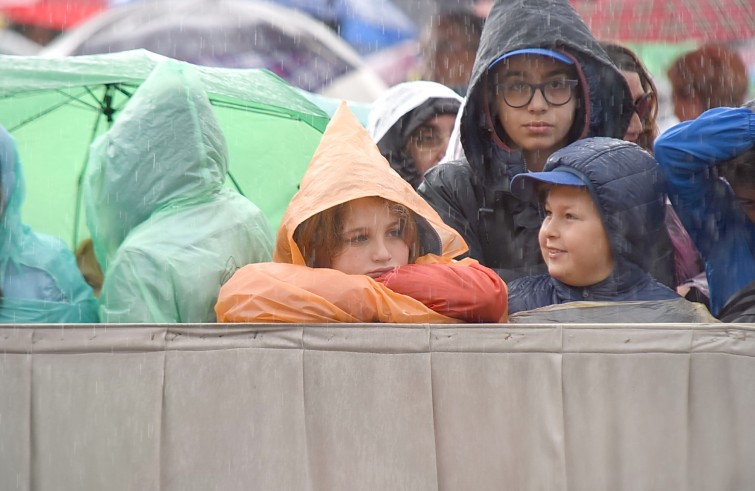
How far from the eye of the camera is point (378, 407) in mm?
2553

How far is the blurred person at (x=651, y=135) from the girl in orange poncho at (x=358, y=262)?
86cm

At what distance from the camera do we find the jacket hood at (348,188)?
3.18 meters

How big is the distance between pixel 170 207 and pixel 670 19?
4.15 meters

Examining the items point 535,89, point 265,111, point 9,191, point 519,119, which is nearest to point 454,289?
point 519,119

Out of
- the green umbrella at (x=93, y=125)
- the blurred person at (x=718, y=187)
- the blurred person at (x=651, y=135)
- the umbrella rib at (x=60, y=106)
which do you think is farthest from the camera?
the umbrella rib at (x=60, y=106)

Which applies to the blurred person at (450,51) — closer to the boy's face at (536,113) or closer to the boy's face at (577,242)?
the boy's face at (536,113)

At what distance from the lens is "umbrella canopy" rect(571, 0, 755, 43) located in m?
6.51

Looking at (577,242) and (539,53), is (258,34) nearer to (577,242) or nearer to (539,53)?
(539,53)

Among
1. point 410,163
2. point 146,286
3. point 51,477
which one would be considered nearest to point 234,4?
point 410,163

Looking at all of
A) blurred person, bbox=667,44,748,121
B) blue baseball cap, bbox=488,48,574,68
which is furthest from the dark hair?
blue baseball cap, bbox=488,48,574,68

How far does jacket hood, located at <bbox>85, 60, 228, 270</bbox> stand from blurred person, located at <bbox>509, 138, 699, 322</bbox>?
1.25m

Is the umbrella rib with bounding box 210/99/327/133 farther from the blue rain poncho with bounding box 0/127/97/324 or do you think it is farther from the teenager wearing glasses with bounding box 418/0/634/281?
A: the teenager wearing glasses with bounding box 418/0/634/281

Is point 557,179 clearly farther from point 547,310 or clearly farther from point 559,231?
point 547,310

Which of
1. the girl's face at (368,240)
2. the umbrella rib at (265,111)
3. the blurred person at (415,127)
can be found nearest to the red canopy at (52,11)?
the umbrella rib at (265,111)
